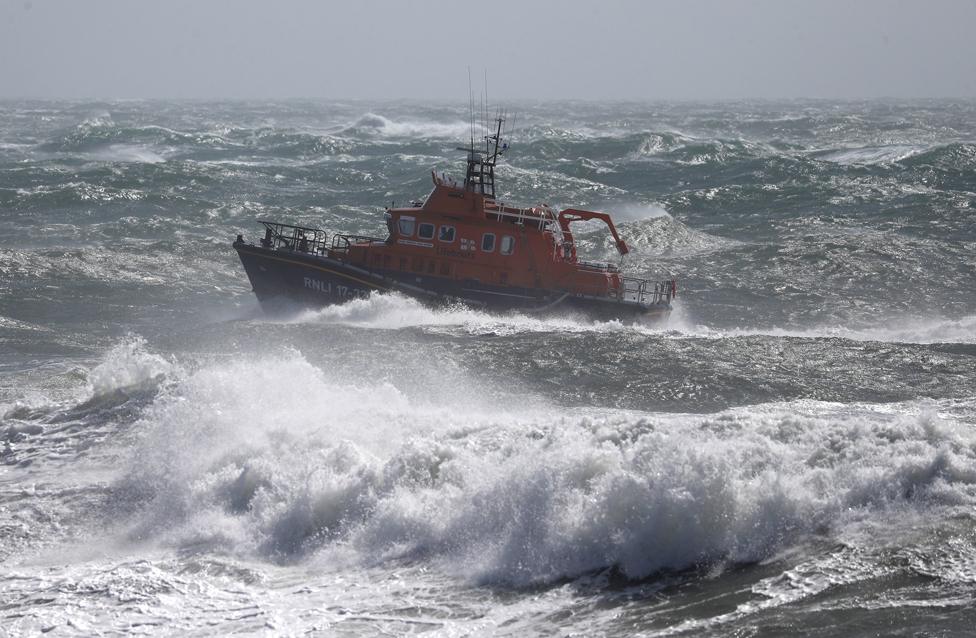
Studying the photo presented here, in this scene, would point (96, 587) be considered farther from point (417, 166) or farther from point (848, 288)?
point (417, 166)

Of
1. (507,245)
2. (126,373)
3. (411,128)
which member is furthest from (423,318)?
(411,128)

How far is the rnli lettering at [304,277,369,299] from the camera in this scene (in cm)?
2050

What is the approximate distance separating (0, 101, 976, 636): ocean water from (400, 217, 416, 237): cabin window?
5.04 feet

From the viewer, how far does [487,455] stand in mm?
10875

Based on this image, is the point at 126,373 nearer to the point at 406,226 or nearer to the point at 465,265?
the point at 406,226

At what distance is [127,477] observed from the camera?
11375mm

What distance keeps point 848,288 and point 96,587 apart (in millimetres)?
19208

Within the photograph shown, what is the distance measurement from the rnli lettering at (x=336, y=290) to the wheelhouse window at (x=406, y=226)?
143cm

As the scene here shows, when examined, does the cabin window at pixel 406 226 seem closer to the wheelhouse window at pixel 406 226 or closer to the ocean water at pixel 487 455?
the wheelhouse window at pixel 406 226

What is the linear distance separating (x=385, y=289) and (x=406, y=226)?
136 cm

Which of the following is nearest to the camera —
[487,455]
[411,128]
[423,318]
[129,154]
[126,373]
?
[487,455]

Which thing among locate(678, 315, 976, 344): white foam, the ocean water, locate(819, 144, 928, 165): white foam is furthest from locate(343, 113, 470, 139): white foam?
locate(678, 315, 976, 344): white foam

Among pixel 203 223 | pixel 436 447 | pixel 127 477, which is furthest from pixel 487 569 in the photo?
pixel 203 223

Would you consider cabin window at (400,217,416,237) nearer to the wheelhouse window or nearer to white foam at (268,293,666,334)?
the wheelhouse window
